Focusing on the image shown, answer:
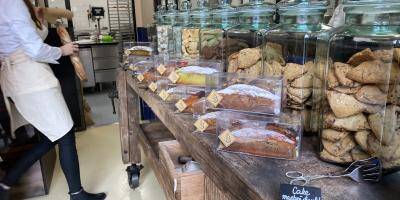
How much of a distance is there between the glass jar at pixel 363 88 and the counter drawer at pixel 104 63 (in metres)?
5.33

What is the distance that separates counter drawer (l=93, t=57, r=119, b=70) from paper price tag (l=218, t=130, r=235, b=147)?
519 cm

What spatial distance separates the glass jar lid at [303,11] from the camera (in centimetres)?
77

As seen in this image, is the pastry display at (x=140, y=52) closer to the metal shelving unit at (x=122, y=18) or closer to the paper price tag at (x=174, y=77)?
the paper price tag at (x=174, y=77)

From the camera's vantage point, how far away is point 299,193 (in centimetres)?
51

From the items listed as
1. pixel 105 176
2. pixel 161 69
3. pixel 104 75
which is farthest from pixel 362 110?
pixel 104 75

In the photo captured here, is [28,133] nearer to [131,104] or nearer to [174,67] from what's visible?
[131,104]

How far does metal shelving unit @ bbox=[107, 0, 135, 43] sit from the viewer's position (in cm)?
601

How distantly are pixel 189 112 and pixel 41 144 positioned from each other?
1.51m

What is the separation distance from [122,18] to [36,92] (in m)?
4.78

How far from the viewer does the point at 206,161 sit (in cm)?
78

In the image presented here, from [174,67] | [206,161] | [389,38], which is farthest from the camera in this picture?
[174,67]

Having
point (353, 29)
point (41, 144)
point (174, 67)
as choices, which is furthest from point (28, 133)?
point (353, 29)

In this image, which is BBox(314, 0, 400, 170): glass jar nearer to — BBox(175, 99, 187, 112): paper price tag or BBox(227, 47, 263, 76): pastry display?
BBox(227, 47, 263, 76): pastry display

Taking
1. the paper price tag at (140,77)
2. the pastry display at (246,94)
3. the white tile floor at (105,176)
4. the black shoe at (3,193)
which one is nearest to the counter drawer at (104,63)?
the white tile floor at (105,176)
